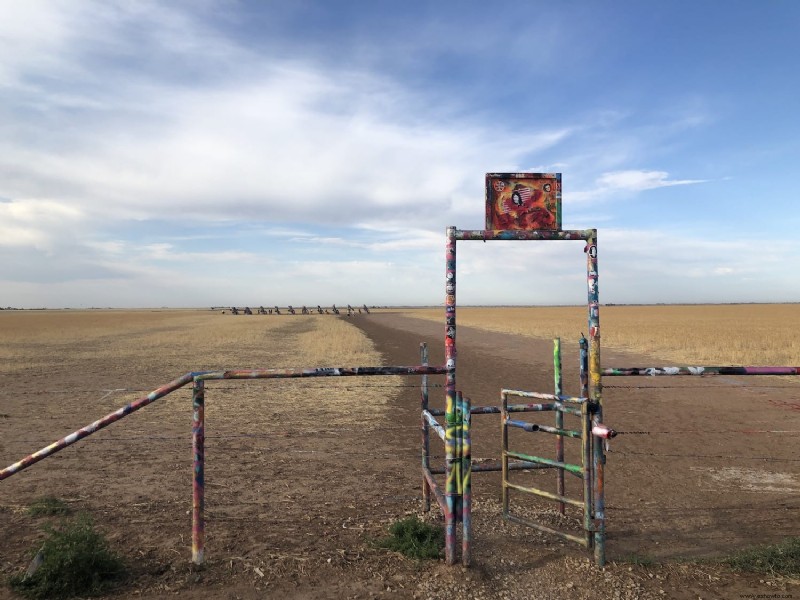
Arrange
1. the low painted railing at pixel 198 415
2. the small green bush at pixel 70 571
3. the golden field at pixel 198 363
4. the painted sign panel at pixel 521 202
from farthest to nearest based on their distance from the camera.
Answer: the golden field at pixel 198 363
the painted sign panel at pixel 521 202
the low painted railing at pixel 198 415
the small green bush at pixel 70 571

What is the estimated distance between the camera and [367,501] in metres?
5.77

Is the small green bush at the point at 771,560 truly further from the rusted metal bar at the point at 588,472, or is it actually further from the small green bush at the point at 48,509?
the small green bush at the point at 48,509

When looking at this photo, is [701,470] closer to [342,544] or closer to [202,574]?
[342,544]

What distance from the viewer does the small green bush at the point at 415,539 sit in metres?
4.33

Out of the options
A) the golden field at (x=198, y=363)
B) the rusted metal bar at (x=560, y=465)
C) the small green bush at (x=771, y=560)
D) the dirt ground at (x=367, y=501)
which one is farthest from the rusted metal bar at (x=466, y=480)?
the golden field at (x=198, y=363)

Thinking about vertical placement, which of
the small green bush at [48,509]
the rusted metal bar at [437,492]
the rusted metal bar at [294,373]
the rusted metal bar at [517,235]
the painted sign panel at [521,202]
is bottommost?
the small green bush at [48,509]

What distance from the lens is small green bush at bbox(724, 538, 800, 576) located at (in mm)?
4121

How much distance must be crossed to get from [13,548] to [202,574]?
75.5 inches

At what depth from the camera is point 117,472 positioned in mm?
6887

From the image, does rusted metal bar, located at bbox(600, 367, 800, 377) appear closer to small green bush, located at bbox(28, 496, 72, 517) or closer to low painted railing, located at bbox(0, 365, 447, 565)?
low painted railing, located at bbox(0, 365, 447, 565)

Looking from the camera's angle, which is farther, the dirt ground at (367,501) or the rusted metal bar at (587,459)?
the rusted metal bar at (587,459)

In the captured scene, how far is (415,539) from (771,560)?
2.92 m

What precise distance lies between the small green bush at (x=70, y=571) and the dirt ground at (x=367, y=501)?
244 mm

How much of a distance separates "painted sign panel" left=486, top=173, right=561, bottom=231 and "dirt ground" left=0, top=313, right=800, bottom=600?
2.85 meters
